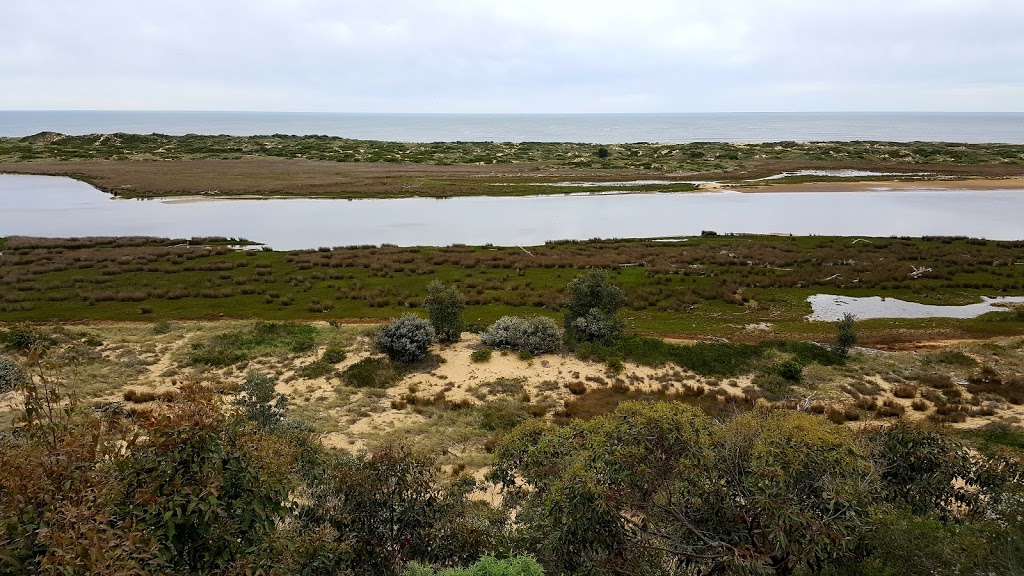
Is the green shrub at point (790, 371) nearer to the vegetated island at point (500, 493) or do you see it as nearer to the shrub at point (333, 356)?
the vegetated island at point (500, 493)

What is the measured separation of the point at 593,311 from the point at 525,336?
3.58m

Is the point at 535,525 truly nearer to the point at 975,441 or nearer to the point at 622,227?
the point at 975,441

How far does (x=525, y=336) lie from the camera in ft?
82.5

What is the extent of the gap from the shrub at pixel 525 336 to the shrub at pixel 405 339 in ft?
10.2

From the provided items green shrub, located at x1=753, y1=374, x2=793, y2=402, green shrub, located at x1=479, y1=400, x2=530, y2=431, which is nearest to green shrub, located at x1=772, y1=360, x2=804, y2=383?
green shrub, located at x1=753, y1=374, x2=793, y2=402

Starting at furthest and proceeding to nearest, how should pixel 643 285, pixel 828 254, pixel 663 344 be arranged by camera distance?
pixel 828 254, pixel 643 285, pixel 663 344

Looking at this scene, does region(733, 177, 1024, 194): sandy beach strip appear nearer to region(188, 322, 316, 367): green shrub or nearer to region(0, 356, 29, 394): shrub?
region(188, 322, 316, 367): green shrub

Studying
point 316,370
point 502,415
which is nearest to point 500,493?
point 502,415

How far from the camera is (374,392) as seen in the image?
20.8 metres

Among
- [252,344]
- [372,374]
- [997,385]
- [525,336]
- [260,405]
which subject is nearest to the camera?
[260,405]

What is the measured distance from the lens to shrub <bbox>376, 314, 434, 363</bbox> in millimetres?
23594

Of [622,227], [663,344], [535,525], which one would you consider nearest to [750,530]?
[535,525]

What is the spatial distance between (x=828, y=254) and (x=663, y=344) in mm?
27865

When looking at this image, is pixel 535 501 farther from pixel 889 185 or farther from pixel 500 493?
pixel 889 185
